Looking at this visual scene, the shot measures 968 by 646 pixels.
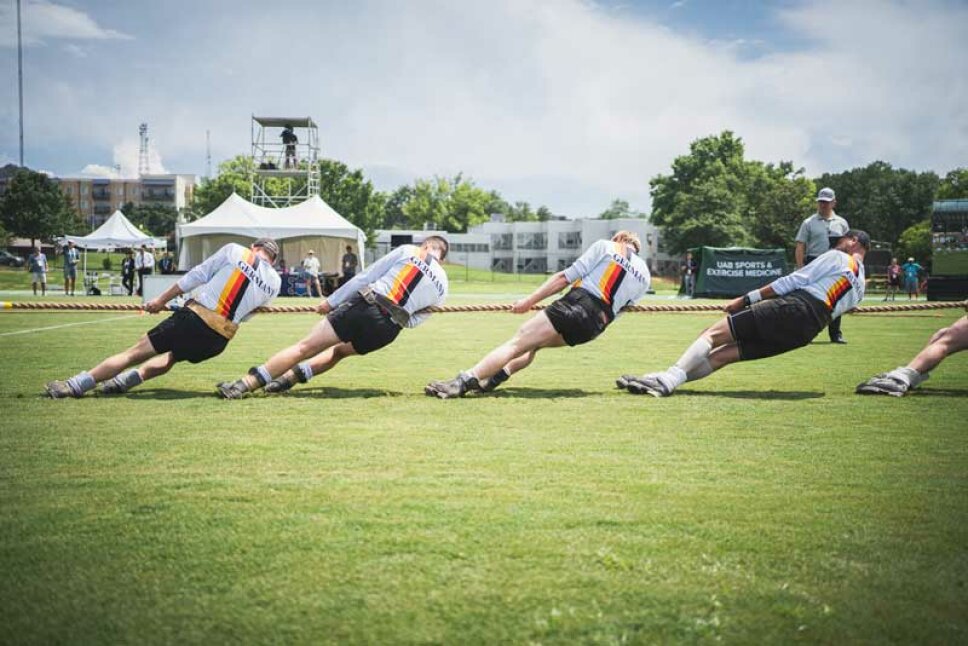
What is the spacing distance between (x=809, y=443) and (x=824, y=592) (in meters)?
2.83

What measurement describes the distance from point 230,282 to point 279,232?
1095 inches

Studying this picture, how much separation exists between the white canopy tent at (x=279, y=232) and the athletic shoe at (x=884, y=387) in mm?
29307

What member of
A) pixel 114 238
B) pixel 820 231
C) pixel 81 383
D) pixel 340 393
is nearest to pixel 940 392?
pixel 820 231

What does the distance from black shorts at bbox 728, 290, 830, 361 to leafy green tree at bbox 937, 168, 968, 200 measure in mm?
72523

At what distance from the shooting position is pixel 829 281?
7758 millimetres

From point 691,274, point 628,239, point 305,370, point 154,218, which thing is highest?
point 154,218

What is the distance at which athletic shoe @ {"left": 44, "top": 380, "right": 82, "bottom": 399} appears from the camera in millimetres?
7441

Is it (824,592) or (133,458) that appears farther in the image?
(133,458)

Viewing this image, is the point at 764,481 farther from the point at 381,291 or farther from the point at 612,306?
the point at 381,291

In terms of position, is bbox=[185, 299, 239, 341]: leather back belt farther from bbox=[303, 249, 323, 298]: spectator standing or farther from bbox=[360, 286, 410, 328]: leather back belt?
bbox=[303, 249, 323, 298]: spectator standing

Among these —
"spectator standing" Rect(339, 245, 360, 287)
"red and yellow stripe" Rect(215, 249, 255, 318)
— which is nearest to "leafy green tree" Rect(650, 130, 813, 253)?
"spectator standing" Rect(339, 245, 360, 287)

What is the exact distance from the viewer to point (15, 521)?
365cm

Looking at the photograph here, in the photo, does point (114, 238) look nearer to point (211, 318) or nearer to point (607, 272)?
point (211, 318)

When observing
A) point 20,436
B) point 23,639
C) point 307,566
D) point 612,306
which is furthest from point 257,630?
point 612,306
